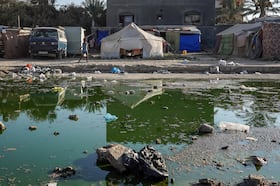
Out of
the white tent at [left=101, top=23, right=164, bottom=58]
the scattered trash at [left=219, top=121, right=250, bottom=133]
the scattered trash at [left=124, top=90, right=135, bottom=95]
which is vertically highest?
the white tent at [left=101, top=23, right=164, bottom=58]

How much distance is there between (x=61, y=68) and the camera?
1834 centimetres

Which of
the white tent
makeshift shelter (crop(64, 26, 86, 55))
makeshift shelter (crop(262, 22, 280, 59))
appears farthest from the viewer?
makeshift shelter (crop(64, 26, 86, 55))

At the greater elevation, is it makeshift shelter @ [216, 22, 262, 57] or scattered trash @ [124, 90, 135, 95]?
makeshift shelter @ [216, 22, 262, 57]

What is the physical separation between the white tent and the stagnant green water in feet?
33.4

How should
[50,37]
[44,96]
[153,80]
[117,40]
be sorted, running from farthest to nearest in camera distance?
[117,40]
[50,37]
[153,80]
[44,96]

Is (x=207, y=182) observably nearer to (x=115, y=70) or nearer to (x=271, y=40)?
(x=115, y=70)

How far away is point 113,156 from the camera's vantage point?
493cm

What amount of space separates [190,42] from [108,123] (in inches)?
954

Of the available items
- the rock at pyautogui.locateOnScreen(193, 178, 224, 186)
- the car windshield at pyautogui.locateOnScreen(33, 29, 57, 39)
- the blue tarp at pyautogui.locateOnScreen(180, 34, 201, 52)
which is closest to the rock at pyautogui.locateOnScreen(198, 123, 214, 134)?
the rock at pyautogui.locateOnScreen(193, 178, 224, 186)

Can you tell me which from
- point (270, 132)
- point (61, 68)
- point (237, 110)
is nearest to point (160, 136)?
point (270, 132)

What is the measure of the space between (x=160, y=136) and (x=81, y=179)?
230cm

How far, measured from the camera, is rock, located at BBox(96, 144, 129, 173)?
480cm

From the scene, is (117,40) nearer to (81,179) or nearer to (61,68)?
(61,68)

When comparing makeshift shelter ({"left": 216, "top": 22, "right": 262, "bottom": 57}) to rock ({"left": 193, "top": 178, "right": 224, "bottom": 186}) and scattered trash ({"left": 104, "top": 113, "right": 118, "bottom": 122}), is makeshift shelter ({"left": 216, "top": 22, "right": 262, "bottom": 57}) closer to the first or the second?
scattered trash ({"left": 104, "top": 113, "right": 118, "bottom": 122})
